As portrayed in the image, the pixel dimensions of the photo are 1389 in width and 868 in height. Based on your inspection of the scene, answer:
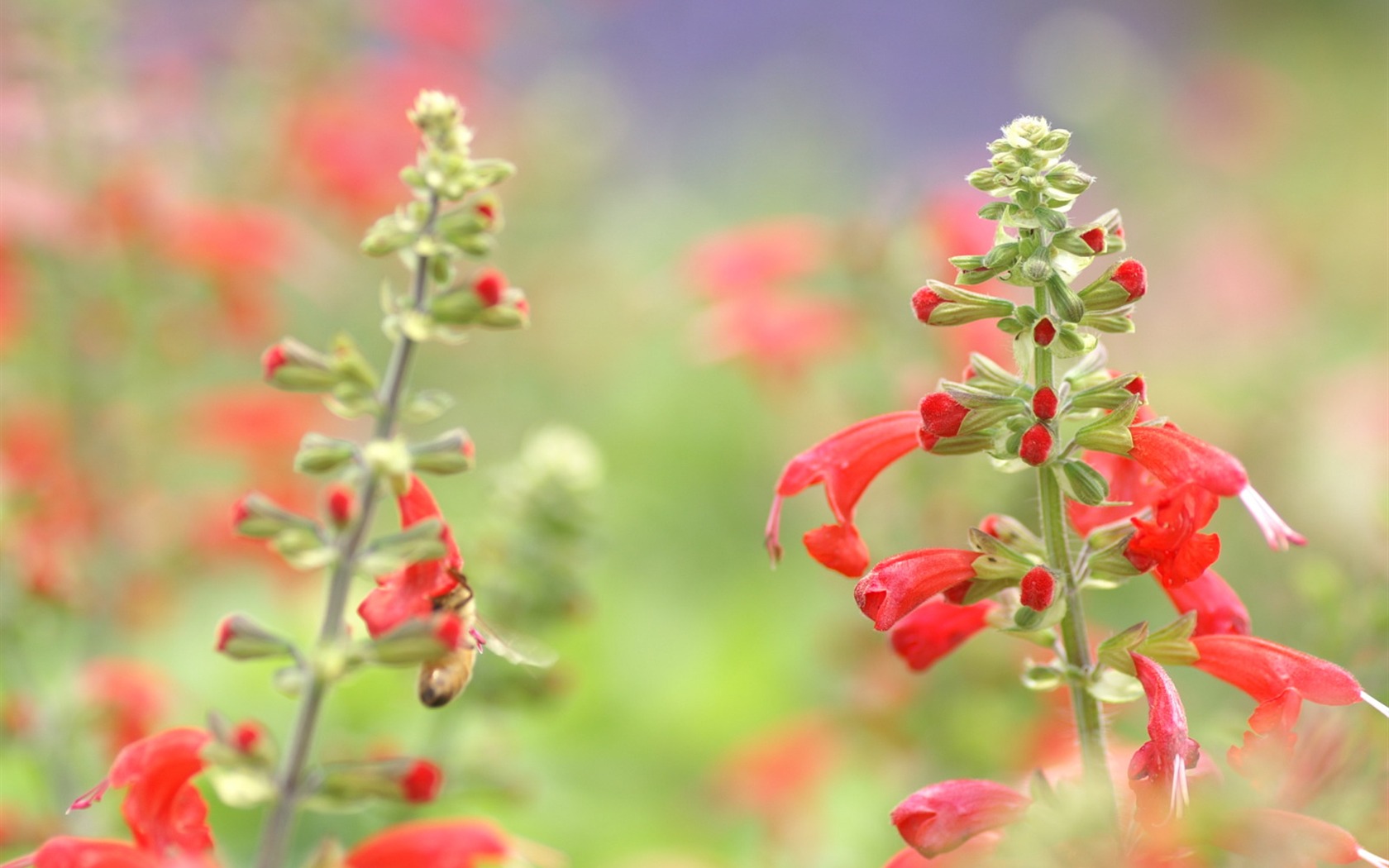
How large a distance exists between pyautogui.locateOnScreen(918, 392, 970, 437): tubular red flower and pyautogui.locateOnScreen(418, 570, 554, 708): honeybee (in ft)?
1.09

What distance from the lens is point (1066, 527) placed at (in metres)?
1.00

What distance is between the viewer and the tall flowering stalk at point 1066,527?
0.92m

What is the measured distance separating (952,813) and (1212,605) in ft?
0.91

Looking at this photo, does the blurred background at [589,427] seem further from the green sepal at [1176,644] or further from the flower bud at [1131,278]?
the flower bud at [1131,278]

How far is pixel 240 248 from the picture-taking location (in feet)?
8.45

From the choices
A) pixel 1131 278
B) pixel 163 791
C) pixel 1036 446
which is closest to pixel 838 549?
pixel 1036 446

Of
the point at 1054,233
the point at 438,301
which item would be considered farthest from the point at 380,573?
the point at 1054,233

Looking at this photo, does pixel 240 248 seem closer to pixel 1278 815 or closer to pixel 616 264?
pixel 1278 815

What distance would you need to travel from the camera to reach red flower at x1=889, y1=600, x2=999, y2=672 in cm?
108

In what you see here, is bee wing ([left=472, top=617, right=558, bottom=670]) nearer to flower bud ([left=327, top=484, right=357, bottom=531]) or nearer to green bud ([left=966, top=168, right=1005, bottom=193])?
flower bud ([left=327, top=484, right=357, bottom=531])

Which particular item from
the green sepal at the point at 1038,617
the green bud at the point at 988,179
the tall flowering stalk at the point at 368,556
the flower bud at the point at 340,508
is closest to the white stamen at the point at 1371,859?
the green sepal at the point at 1038,617

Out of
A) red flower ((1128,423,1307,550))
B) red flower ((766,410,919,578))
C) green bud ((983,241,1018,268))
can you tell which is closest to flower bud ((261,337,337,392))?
red flower ((766,410,919,578))

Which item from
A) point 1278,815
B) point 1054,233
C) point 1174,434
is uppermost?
point 1054,233

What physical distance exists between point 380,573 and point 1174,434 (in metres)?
0.55
